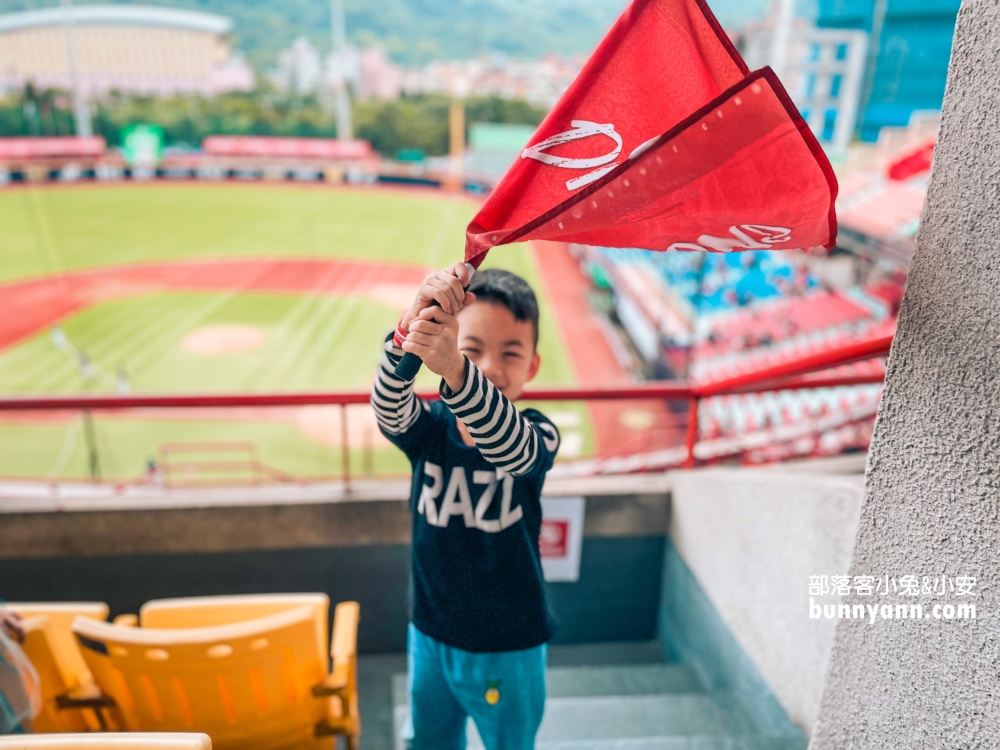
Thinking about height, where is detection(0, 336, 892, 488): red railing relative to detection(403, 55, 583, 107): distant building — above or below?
below

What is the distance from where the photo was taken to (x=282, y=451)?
10297 mm

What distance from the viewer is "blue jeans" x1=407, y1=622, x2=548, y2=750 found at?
4.73 ft

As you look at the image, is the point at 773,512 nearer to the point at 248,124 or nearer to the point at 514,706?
the point at 514,706

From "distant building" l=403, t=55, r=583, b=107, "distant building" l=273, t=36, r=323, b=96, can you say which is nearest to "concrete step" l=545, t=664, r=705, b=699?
"distant building" l=403, t=55, r=583, b=107

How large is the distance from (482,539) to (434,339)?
0.52 meters

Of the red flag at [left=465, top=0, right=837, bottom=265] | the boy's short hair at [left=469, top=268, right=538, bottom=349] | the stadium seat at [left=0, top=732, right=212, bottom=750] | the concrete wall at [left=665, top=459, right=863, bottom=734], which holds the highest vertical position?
the red flag at [left=465, top=0, right=837, bottom=265]

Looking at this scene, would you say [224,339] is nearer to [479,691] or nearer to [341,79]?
[479,691]

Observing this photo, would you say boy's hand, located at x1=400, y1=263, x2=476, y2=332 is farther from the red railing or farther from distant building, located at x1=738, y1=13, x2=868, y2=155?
distant building, located at x1=738, y1=13, x2=868, y2=155

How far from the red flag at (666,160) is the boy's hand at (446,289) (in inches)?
1.6

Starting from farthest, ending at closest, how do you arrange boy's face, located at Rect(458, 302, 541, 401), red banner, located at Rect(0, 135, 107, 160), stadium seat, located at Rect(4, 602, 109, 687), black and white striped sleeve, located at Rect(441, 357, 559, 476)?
red banner, located at Rect(0, 135, 107, 160)
stadium seat, located at Rect(4, 602, 109, 687)
boy's face, located at Rect(458, 302, 541, 401)
black and white striped sleeve, located at Rect(441, 357, 559, 476)

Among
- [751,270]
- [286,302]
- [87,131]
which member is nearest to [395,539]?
[751,270]

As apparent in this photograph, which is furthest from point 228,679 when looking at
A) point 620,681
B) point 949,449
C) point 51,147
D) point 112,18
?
point 51,147

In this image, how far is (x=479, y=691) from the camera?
145 cm

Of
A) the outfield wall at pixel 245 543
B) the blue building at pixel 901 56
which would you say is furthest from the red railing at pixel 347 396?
the blue building at pixel 901 56
